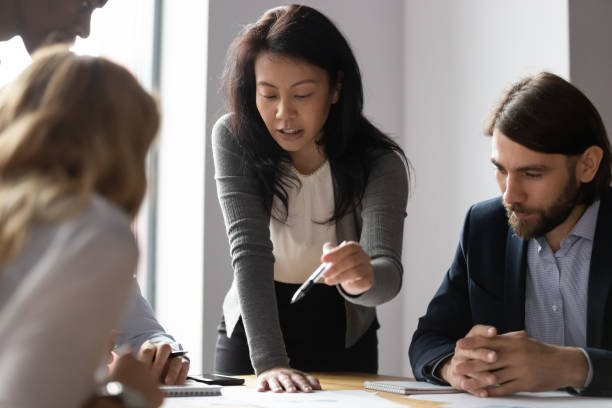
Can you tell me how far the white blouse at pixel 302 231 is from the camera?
1.81 meters


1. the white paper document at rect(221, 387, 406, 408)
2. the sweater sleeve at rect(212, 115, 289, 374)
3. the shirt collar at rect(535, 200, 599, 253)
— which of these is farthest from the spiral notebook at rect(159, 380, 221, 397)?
the shirt collar at rect(535, 200, 599, 253)

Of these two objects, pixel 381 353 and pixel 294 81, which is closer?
pixel 294 81

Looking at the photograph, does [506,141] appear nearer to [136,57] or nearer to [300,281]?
[300,281]

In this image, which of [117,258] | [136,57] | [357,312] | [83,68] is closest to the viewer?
[117,258]

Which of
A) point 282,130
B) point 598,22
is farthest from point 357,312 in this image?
point 598,22

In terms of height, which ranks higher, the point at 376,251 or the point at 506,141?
the point at 506,141

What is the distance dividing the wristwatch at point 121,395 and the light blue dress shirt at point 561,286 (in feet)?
3.84

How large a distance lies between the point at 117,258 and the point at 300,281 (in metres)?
1.21

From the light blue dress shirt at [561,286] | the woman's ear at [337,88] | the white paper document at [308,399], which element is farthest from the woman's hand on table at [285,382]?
the woman's ear at [337,88]

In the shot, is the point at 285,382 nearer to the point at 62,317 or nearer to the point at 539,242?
the point at 539,242

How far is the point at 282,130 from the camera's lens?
1.78 m

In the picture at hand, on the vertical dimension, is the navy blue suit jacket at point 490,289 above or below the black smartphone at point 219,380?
above

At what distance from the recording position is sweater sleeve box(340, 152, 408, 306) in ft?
5.31

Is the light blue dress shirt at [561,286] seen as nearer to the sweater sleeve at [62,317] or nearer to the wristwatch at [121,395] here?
the wristwatch at [121,395]
